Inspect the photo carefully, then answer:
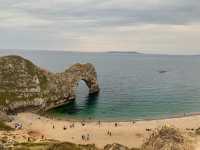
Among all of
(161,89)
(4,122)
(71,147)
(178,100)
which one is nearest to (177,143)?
(71,147)

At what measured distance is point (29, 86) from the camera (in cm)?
10506

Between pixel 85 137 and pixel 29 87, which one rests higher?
pixel 29 87

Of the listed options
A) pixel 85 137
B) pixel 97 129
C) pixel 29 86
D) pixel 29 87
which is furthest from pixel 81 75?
pixel 85 137

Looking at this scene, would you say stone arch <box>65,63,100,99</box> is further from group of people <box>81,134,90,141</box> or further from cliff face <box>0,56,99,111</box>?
group of people <box>81,134,90,141</box>

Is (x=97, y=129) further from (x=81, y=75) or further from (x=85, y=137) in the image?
(x=81, y=75)

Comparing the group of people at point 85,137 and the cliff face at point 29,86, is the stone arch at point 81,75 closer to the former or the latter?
the cliff face at point 29,86

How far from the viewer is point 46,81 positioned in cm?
11206

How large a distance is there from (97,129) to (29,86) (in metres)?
31.9

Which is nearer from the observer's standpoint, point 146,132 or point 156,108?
point 146,132

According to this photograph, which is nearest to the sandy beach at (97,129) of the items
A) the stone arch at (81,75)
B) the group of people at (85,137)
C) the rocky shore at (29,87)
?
the group of people at (85,137)

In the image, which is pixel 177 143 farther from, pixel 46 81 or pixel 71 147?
pixel 46 81

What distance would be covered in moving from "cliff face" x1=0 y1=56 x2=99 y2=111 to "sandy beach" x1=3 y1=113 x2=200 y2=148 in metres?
5.68

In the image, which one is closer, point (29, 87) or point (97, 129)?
A: point (97, 129)

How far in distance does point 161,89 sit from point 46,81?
2450 inches
